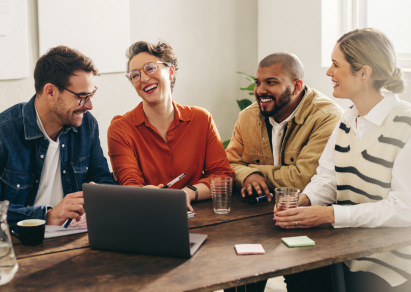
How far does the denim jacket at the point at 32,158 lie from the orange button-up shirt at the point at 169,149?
0.31ft

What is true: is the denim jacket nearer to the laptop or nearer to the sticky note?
the laptop

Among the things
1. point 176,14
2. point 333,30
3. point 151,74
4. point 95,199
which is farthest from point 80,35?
point 95,199

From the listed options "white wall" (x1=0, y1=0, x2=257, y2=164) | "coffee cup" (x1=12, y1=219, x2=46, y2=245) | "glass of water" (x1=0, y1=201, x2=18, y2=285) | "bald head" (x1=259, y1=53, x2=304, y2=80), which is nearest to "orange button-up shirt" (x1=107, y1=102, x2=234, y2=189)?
"bald head" (x1=259, y1=53, x2=304, y2=80)

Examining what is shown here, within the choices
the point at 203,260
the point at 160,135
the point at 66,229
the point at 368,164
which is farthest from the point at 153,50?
the point at 203,260

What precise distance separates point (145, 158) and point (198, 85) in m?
1.98

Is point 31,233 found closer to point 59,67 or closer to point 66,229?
point 66,229

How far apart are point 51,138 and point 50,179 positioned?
0.18 metres

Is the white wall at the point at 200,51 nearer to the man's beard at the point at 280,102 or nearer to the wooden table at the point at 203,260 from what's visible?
A: the man's beard at the point at 280,102

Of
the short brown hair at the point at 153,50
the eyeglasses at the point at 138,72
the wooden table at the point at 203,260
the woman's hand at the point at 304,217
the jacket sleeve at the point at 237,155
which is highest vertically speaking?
the short brown hair at the point at 153,50

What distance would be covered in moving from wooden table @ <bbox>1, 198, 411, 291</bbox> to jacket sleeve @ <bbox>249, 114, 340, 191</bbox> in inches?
20.6

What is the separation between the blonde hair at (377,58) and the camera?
6.24 ft

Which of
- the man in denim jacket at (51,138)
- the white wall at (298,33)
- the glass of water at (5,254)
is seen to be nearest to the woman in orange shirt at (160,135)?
the man in denim jacket at (51,138)

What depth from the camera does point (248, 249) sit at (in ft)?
5.05

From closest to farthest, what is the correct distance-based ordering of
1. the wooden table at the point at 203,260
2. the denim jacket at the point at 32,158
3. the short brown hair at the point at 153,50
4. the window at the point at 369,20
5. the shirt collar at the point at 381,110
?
1. the wooden table at the point at 203,260
2. the shirt collar at the point at 381,110
3. the denim jacket at the point at 32,158
4. the short brown hair at the point at 153,50
5. the window at the point at 369,20
